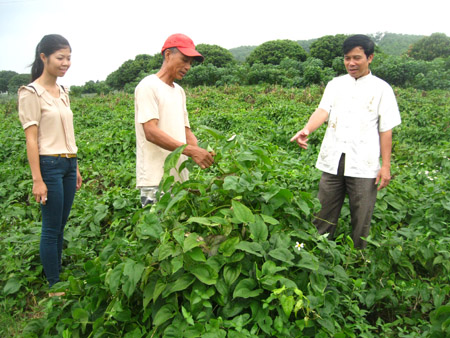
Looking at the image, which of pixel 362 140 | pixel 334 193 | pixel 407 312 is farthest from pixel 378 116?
pixel 407 312

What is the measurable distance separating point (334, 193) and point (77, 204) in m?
2.52

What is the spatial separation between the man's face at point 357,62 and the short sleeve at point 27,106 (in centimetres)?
208

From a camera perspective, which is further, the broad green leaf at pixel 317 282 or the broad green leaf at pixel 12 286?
the broad green leaf at pixel 12 286

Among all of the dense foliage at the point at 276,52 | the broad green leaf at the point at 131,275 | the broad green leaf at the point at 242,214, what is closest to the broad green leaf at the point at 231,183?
the broad green leaf at the point at 242,214

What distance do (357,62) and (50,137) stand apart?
6.91 feet

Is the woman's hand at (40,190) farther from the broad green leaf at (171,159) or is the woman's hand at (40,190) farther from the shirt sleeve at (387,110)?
the shirt sleeve at (387,110)

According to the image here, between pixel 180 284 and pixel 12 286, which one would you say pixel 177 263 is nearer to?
pixel 180 284

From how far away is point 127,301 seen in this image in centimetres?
179

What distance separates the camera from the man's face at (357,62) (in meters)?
2.56

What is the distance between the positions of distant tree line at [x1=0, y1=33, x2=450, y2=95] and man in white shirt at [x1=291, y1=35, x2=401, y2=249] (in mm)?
10846

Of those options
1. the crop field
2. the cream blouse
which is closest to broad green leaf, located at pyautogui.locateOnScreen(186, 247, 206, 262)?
the crop field

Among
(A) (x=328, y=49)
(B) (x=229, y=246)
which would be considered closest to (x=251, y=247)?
(B) (x=229, y=246)

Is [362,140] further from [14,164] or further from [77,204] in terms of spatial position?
[14,164]

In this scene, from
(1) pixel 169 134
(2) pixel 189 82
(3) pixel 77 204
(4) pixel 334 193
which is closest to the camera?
(1) pixel 169 134
